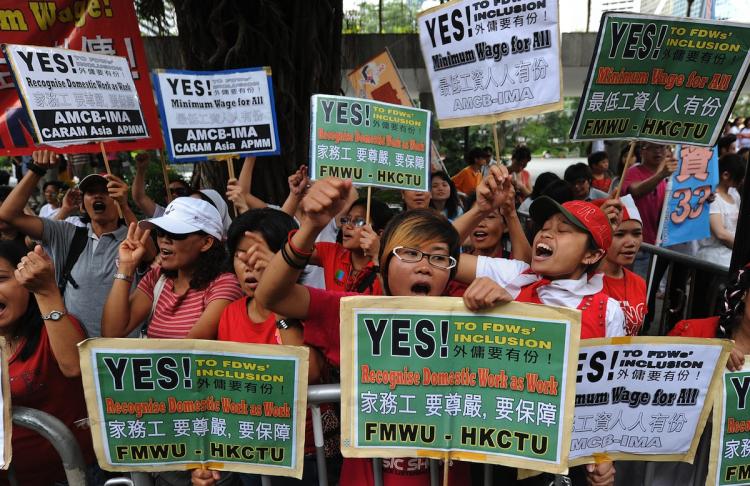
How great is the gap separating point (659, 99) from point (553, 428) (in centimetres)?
218

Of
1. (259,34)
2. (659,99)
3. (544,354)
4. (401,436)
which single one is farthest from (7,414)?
(259,34)

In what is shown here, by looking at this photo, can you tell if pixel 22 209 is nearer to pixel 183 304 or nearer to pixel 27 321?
pixel 27 321

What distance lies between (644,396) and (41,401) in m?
2.34

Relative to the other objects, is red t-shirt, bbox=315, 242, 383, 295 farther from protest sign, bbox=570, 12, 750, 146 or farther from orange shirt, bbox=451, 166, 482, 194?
orange shirt, bbox=451, 166, 482, 194

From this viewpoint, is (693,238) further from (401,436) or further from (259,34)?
(259,34)

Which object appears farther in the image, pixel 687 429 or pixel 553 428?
pixel 687 429

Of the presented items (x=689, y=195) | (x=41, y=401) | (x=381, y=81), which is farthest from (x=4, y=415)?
(x=689, y=195)

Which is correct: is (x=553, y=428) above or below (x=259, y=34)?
below

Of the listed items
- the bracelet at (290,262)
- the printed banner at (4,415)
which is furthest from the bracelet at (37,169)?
the bracelet at (290,262)

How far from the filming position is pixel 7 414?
1922 mm

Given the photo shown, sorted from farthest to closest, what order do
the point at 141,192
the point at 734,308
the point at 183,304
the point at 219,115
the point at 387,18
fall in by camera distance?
the point at 387,18, the point at 141,192, the point at 219,115, the point at 183,304, the point at 734,308

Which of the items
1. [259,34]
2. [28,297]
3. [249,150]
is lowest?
[28,297]

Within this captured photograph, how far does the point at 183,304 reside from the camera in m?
2.63

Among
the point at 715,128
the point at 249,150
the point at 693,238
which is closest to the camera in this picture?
the point at 715,128
